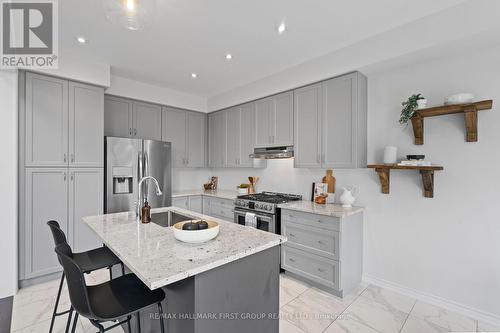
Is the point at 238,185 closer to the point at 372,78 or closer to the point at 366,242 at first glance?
the point at 366,242

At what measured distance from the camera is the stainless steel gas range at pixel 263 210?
3.12 m

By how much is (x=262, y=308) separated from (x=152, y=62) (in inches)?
126

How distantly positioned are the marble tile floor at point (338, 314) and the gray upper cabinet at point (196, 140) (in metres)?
2.76

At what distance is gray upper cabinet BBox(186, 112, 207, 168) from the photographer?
15.4 feet

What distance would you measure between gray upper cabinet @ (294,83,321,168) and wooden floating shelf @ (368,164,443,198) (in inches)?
28.3

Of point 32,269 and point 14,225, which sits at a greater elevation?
point 14,225

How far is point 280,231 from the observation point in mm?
3135

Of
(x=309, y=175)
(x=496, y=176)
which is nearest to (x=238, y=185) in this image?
(x=309, y=175)

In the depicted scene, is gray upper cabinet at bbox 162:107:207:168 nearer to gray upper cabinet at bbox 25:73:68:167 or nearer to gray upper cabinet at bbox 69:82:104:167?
gray upper cabinet at bbox 69:82:104:167

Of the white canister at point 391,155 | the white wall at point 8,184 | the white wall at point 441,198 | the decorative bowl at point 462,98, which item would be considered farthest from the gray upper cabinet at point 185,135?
the decorative bowl at point 462,98

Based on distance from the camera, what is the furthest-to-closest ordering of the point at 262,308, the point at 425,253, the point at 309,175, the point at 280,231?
the point at 309,175, the point at 280,231, the point at 425,253, the point at 262,308

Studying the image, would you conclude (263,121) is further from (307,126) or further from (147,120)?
(147,120)

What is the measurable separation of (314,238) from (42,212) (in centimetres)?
321

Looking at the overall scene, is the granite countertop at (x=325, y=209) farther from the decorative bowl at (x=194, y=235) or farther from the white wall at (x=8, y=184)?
the white wall at (x=8, y=184)
